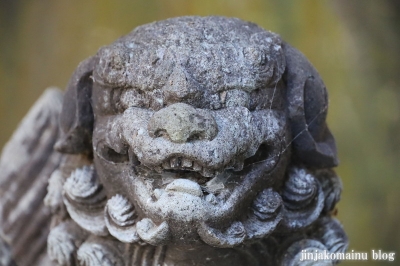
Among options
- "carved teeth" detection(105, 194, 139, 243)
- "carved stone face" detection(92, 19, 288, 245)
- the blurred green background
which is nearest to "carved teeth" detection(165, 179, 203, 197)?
"carved stone face" detection(92, 19, 288, 245)

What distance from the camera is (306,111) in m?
0.93

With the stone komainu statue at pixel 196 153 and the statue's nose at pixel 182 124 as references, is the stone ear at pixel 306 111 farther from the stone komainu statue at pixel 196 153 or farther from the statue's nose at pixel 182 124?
the statue's nose at pixel 182 124

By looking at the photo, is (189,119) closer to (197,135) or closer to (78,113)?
(197,135)

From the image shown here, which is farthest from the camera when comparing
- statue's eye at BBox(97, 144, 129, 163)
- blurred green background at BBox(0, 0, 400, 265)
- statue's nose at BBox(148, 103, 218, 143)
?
blurred green background at BBox(0, 0, 400, 265)

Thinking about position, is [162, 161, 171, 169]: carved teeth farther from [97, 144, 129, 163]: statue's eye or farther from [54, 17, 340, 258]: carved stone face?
[97, 144, 129, 163]: statue's eye

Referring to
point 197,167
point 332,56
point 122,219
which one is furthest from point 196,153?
point 332,56

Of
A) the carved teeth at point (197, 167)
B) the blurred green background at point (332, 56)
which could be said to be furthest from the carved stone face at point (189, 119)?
the blurred green background at point (332, 56)

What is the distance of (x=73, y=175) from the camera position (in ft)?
3.09

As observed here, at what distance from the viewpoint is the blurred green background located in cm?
167

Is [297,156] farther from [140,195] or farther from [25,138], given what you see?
[25,138]

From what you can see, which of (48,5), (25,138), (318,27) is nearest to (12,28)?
(48,5)

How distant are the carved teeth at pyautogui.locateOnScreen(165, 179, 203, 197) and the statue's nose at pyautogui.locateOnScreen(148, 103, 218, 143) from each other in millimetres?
64

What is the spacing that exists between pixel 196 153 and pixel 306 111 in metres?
0.29

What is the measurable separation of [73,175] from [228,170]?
32 cm
